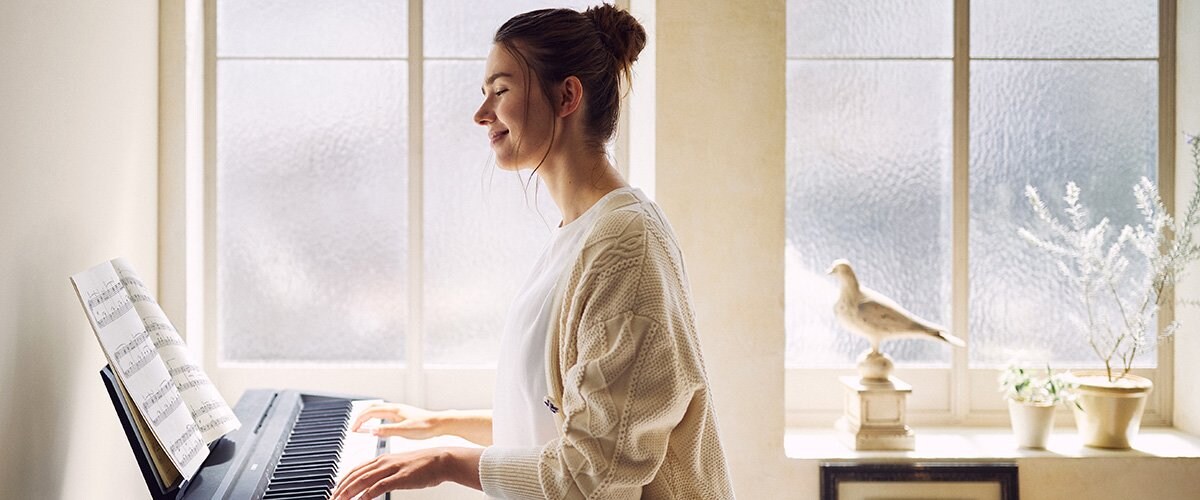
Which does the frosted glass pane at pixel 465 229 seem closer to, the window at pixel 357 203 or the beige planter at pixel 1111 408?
the window at pixel 357 203

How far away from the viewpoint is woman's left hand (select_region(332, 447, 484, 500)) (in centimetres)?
134

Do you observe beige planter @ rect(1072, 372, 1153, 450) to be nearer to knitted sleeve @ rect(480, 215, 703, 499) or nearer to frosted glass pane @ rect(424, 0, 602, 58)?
knitted sleeve @ rect(480, 215, 703, 499)

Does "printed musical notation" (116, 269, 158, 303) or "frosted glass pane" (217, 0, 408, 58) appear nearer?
"printed musical notation" (116, 269, 158, 303)

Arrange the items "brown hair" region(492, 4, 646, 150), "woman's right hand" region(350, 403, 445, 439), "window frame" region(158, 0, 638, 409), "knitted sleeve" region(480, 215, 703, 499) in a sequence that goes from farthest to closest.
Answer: "window frame" region(158, 0, 638, 409)
"woman's right hand" region(350, 403, 445, 439)
"brown hair" region(492, 4, 646, 150)
"knitted sleeve" region(480, 215, 703, 499)

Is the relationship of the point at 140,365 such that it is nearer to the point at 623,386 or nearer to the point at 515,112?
the point at 515,112

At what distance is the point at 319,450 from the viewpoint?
5.92ft

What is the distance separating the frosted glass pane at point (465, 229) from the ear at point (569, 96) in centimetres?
137

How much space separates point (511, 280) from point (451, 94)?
592mm

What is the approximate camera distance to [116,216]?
85.7 inches

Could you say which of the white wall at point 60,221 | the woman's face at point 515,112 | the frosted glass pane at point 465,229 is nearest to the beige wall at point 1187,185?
the frosted glass pane at point 465,229

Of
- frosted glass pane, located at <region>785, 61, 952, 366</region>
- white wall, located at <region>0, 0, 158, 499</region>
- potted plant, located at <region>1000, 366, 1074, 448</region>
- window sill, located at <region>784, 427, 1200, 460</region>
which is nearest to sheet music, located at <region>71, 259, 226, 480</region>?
white wall, located at <region>0, 0, 158, 499</region>

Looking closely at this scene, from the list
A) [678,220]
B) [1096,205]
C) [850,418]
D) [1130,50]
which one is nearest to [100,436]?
[678,220]

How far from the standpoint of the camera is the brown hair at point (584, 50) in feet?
4.81

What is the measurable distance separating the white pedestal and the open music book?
158 centimetres
